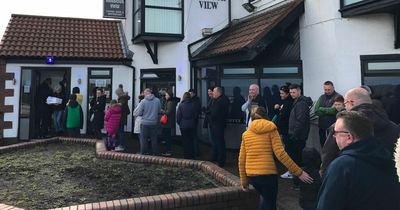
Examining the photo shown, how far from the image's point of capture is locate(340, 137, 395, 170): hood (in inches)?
86.0

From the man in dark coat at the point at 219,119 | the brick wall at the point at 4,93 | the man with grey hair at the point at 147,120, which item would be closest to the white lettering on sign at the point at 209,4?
the man with grey hair at the point at 147,120

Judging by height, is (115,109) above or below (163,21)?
below

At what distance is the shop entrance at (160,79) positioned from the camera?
39.3ft

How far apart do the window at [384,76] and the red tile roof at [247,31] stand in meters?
2.10

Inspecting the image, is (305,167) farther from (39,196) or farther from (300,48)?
(300,48)

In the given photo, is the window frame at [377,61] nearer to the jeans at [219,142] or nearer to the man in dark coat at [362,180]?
the jeans at [219,142]

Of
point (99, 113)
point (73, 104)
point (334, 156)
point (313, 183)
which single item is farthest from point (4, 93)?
point (334, 156)

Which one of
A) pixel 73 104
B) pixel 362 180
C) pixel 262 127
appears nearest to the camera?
pixel 362 180

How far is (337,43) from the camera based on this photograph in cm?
761

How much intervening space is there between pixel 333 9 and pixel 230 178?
466 centimetres

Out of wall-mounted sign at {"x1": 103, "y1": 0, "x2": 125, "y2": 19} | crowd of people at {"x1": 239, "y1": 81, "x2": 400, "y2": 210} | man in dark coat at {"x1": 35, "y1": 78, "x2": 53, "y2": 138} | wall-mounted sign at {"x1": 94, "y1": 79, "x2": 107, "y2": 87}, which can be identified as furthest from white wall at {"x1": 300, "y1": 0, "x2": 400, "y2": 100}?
man in dark coat at {"x1": 35, "y1": 78, "x2": 53, "y2": 138}

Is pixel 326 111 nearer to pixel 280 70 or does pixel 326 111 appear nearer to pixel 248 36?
pixel 280 70

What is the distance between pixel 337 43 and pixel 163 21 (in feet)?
19.0

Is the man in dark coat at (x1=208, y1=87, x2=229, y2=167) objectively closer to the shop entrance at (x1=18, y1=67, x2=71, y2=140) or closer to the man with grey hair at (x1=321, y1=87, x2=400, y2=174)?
the man with grey hair at (x1=321, y1=87, x2=400, y2=174)
